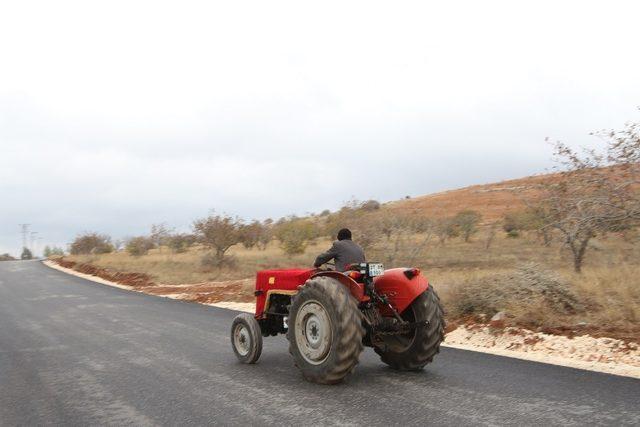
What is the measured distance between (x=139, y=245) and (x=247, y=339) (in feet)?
177

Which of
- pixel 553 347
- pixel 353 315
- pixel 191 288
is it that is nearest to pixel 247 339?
pixel 353 315

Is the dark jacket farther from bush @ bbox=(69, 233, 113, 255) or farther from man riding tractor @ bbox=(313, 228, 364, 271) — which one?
bush @ bbox=(69, 233, 113, 255)

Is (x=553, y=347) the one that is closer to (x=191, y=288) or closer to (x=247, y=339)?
→ (x=247, y=339)

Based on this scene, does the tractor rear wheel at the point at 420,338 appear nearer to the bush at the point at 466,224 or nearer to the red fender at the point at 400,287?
the red fender at the point at 400,287

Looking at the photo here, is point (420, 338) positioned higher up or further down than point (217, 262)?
further down

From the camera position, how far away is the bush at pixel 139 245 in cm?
5694

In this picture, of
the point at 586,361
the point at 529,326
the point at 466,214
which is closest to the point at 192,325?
the point at 529,326

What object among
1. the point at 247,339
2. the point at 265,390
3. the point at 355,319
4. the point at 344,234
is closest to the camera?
the point at 355,319

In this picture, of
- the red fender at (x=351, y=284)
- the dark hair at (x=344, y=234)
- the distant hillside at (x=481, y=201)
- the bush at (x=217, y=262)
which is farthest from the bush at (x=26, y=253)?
the red fender at (x=351, y=284)

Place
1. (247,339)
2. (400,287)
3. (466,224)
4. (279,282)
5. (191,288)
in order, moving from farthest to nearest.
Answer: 1. (466,224)
2. (191,288)
3. (247,339)
4. (279,282)
5. (400,287)

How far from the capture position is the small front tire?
7.26 metres

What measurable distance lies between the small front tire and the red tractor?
22mm

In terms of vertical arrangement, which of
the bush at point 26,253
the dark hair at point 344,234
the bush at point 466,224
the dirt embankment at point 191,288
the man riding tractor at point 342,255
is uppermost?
the bush at point 466,224

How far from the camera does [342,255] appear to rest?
261 inches
